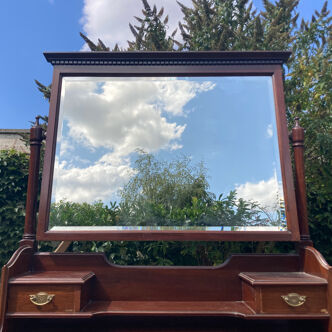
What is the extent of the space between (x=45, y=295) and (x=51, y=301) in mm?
36

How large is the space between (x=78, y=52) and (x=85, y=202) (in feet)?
2.81

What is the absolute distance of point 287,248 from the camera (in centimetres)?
179

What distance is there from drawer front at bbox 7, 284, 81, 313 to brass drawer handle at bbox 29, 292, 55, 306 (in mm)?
10

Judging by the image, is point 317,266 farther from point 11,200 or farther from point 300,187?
point 11,200

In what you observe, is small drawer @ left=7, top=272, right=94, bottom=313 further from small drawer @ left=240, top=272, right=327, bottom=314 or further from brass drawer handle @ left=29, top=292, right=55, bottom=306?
small drawer @ left=240, top=272, right=327, bottom=314

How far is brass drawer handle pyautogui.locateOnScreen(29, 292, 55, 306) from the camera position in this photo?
1115mm

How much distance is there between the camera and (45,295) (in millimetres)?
1123

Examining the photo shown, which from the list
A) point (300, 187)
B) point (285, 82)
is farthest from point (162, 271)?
point (285, 82)

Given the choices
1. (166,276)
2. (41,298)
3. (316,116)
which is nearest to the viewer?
(41,298)

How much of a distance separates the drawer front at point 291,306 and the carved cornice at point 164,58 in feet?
3.96

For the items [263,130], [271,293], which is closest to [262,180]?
[263,130]

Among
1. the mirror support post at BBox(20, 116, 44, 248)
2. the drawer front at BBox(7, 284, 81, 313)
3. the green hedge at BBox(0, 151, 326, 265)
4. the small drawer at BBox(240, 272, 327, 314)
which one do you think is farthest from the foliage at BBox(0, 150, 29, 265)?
the small drawer at BBox(240, 272, 327, 314)

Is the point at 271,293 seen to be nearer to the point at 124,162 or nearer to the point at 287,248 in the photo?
the point at 287,248

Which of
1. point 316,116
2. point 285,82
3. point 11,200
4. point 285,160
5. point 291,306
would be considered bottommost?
point 291,306
